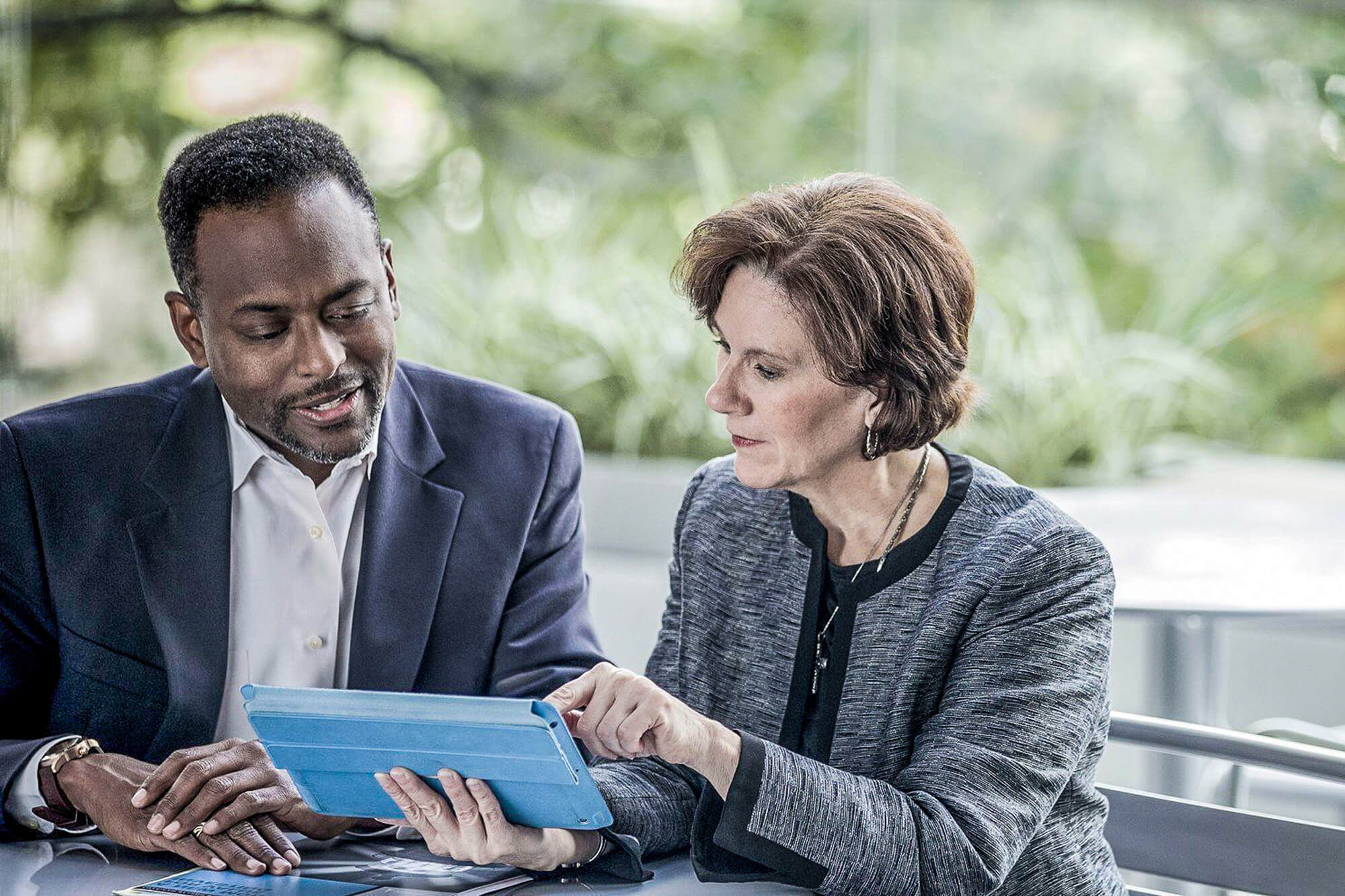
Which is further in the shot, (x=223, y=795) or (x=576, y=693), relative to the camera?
(x=223, y=795)

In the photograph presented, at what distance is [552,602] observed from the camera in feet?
6.45

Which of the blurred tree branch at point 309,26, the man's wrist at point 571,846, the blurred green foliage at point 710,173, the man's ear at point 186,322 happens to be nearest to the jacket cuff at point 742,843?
the man's wrist at point 571,846

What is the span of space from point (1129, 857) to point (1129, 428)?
7.68ft

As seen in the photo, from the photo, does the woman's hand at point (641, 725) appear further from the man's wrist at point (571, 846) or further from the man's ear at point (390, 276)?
the man's ear at point (390, 276)

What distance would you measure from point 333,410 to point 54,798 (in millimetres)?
548

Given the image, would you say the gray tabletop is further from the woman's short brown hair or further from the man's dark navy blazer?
the woman's short brown hair

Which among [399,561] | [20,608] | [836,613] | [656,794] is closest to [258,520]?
[399,561]

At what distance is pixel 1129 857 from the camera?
5.66ft

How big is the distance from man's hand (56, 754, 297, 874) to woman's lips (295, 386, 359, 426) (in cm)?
45

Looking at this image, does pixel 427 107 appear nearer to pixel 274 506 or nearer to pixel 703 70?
pixel 703 70

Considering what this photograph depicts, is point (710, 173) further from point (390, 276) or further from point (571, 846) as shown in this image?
point (571, 846)

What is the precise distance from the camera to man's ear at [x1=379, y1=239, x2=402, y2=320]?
1.89m

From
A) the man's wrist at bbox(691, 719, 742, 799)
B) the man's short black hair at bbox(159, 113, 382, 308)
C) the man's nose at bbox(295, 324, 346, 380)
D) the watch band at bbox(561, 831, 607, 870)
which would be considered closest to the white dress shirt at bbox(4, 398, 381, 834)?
the man's nose at bbox(295, 324, 346, 380)

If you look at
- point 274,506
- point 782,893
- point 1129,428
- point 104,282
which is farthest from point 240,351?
point 104,282
